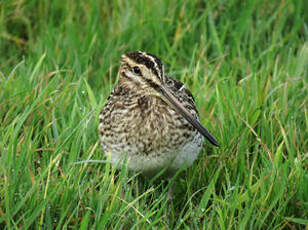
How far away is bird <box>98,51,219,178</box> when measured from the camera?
12.4 feet

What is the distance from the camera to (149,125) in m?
3.85

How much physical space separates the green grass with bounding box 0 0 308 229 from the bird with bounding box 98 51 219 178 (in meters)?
0.15

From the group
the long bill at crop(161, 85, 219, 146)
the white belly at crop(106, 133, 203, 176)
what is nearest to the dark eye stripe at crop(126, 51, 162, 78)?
the long bill at crop(161, 85, 219, 146)

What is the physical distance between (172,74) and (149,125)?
4.26 feet

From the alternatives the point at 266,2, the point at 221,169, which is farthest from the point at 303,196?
the point at 266,2

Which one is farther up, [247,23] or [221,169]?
[247,23]

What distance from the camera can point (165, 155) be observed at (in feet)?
12.6

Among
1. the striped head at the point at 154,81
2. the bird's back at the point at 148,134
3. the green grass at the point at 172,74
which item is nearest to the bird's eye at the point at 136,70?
the striped head at the point at 154,81

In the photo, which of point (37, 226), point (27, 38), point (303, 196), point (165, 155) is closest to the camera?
point (37, 226)

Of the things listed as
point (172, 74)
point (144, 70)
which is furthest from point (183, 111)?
point (172, 74)

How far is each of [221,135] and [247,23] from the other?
1735mm

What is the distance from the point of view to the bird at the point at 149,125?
12.4 feet

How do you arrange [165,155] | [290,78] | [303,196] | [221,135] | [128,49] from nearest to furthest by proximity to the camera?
[303,196]
[165,155]
[221,135]
[290,78]
[128,49]

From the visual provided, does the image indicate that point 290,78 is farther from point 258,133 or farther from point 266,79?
point 258,133
